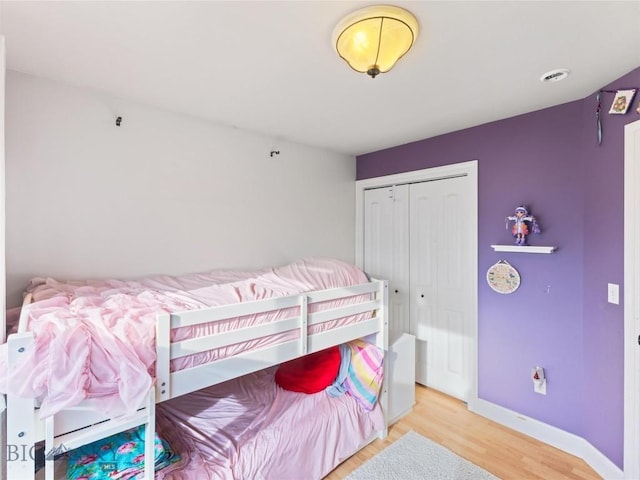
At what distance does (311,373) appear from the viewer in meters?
2.41

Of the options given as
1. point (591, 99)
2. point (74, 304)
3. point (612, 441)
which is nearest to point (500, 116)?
point (591, 99)

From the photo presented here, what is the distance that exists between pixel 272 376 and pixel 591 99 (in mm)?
3026

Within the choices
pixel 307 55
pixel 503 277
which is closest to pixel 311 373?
pixel 503 277

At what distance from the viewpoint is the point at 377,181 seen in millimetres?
3420

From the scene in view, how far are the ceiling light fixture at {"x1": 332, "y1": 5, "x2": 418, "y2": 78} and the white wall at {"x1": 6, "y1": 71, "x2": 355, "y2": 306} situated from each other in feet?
3.94

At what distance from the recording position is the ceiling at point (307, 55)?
1287mm

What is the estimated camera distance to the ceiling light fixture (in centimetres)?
126

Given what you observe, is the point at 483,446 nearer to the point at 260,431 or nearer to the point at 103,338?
the point at 260,431

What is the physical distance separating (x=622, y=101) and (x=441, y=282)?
177cm

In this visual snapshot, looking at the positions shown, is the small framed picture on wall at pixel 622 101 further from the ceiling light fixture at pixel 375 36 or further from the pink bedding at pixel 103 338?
the pink bedding at pixel 103 338

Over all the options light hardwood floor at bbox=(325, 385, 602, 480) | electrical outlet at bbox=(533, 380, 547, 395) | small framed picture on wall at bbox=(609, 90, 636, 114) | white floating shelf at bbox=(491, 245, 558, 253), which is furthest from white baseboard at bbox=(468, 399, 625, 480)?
small framed picture on wall at bbox=(609, 90, 636, 114)

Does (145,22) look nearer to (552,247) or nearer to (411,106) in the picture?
(411,106)

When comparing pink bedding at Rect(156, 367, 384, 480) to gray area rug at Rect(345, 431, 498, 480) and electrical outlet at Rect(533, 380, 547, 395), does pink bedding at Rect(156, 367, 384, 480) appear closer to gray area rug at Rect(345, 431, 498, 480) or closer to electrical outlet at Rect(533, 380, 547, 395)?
gray area rug at Rect(345, 431, 498, 480)

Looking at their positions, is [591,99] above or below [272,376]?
above
